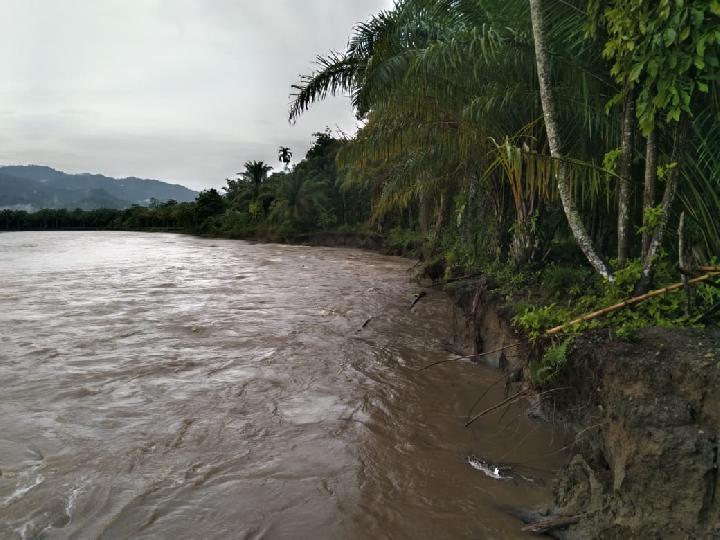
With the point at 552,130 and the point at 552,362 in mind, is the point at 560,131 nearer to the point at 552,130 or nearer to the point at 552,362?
the point at 552,130

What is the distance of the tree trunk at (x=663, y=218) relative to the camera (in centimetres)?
Result: 358

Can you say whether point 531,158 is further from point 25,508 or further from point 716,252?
point 25,508

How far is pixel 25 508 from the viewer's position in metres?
2.75

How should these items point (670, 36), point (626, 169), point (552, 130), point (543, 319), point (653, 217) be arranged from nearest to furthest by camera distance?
point (670, 36), point (653, 217), point (543, 319), point (626, 169), point (552, 130)

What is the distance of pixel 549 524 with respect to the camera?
2.62 meters

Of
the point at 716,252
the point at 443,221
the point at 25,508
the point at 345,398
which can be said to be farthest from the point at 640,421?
the point at 443,221

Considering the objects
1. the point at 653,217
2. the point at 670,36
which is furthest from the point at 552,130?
the point at 670,36

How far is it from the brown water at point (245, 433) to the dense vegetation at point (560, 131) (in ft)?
4.41

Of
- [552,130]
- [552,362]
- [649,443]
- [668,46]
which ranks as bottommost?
[649,443]

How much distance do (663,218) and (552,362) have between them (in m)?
1.59

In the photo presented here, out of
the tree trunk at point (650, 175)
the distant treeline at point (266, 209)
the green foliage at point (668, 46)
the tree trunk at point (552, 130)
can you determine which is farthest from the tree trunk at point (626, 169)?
the distant treeline at point (266, 209)

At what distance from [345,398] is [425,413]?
89 cm

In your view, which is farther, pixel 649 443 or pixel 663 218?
pixel 663 218

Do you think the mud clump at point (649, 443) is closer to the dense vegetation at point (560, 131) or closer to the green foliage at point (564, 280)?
the dense vegetation at point (560, 131)
